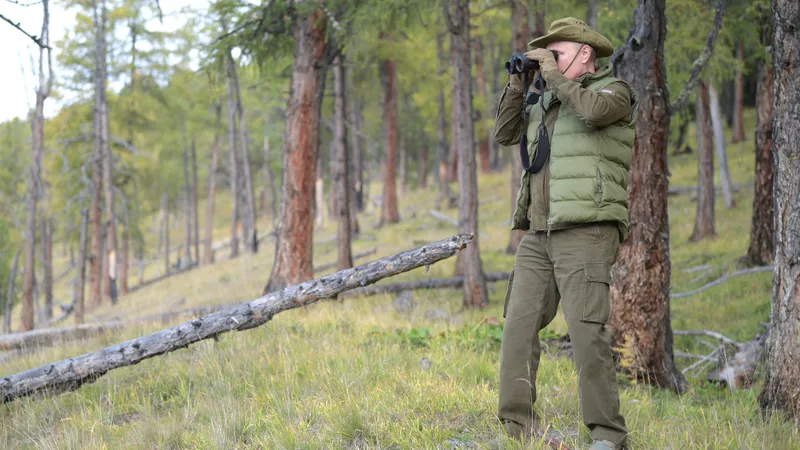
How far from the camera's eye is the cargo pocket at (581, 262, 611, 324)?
3154 mm

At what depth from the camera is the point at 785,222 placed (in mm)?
4023

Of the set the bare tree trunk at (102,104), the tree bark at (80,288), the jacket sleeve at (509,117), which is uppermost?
the bare tree trunk at (102,104)

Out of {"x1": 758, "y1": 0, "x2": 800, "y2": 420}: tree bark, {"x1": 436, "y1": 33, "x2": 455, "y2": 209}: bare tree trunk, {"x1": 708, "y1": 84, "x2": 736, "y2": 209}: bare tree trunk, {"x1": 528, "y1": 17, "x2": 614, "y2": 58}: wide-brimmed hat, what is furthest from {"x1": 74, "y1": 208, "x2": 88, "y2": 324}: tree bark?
{"x1": 708, "y1": 84, "x2": 736, "y2": 209}: bare tree trunk

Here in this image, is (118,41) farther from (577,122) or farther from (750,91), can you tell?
(750,91)

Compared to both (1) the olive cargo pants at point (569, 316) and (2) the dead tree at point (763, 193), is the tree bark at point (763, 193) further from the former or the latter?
(1) the olive cargo pants at point (569, 316)

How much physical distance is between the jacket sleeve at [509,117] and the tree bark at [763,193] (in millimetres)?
8473

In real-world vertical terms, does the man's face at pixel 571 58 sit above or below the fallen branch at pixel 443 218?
above

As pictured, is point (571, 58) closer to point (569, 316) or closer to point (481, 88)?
point (569, 316)

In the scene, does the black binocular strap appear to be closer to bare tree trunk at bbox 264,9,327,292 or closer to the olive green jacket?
the olive green jacket

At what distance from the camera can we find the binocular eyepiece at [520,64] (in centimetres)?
341

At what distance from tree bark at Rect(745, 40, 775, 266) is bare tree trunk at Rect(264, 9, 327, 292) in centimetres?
768

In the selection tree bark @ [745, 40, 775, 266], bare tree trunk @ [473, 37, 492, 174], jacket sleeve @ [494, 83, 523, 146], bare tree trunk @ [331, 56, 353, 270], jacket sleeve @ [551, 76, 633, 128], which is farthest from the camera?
bare tree trunk @ [473, 37, 492, 174]

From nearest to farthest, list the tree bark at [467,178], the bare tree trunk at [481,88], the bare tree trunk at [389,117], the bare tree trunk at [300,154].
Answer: the tree bark at [467,178]
the bare tree trunk at [300,154]
the bare tree trunk at [389,117]
the bare tree trunk at [481,88]

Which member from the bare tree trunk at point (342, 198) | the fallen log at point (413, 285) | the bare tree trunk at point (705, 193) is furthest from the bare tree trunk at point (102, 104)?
the bare tree trunk at point (705, 193)
